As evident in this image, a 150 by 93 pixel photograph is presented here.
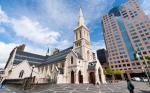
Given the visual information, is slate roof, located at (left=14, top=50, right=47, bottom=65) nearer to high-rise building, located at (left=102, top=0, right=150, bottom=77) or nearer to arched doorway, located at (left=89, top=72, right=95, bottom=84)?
arched doorway, located at (left=89, top=72, right=95, bottom=84)

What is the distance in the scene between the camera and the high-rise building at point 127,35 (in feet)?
218

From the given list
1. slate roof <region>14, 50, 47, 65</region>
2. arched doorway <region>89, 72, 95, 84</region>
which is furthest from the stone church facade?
slate roof <region>14, 50, 47, 65</region>

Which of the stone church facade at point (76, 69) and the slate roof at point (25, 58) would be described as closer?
the stone church facade at point (76, 69)

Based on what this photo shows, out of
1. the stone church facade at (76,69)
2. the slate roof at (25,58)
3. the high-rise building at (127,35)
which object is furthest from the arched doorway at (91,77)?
the high-rise building at (127,35)

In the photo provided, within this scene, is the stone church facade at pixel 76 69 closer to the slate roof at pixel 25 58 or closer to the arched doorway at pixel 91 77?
the arched doorway at pixel 91 77

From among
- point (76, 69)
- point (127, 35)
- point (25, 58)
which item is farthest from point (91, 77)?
point (127, 35)

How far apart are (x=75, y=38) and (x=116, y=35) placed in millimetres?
50666

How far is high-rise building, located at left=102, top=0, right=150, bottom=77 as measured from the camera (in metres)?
66.3

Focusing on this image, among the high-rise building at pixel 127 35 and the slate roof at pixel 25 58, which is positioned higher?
the high-rise building at pixel 127 35

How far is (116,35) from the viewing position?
270 feet

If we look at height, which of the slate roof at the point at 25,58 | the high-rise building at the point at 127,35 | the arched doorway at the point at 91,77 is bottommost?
the arched doorway at the point at 91,77

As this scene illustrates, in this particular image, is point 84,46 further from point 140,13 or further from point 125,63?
point 140,13

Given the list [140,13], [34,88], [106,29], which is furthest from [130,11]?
[34,88]

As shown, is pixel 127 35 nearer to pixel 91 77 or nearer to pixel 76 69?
pixel 91 77
